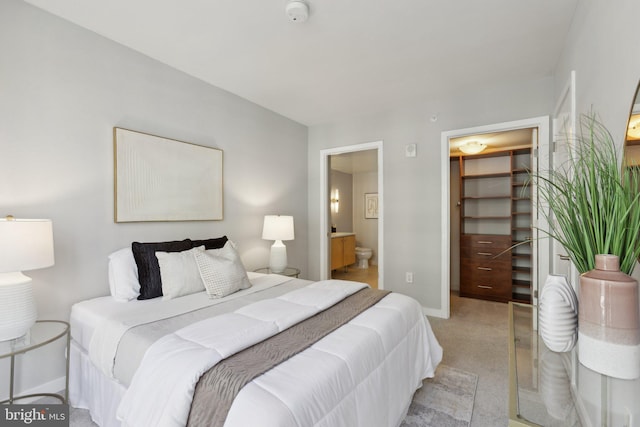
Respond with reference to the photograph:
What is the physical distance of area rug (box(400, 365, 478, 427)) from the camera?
1.80 m

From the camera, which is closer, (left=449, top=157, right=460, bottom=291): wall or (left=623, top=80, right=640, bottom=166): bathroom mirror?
(left=623, top=80, right=640, bottom=166): bathroom mirror

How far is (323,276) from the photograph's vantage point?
446 centimetres

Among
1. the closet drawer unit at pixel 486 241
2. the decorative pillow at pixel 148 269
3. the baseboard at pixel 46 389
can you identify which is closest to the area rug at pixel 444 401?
the decorative pillow at pixel 148 269

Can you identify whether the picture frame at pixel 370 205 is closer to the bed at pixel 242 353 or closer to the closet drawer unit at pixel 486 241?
the closet drawer unit at pixel 486 241

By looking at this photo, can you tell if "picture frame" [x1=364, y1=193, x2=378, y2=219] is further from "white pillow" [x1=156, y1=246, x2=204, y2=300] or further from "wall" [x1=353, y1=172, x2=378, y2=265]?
"white pillow" [x1=156, y1=246, x2=204, y2=300]

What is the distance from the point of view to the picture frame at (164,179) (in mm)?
2467

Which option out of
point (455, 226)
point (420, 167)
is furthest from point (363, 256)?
point (420, 167)

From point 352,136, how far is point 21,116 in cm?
334

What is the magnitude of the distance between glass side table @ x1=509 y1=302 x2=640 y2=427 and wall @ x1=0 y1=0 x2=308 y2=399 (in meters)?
2.72

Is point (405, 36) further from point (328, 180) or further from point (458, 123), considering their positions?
point (328, 180)

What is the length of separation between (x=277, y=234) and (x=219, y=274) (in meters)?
1.30

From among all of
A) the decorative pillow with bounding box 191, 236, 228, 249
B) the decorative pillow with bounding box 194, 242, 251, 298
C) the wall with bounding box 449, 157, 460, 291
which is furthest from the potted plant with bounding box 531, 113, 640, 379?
the wall with bounding box 449, 157, 460, 291

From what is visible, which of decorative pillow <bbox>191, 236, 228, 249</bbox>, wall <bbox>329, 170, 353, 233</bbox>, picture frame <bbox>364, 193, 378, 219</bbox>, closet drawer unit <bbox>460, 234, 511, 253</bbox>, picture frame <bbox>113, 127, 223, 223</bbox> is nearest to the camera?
picture frame <bbox>113, 127, 223, 223</bbox>

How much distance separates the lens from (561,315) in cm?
105
